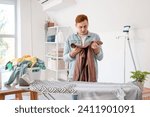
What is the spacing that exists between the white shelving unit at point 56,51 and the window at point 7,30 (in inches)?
28.1

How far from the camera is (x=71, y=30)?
4.48m

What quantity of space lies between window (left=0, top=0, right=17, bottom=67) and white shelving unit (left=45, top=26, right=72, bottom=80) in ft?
2.34

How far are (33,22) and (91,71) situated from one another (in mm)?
3040

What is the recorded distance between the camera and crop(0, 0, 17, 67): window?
4.67 m

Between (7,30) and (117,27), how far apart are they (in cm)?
244

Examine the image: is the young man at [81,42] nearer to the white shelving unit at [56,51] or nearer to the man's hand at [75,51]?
the man's hand at [75,51]

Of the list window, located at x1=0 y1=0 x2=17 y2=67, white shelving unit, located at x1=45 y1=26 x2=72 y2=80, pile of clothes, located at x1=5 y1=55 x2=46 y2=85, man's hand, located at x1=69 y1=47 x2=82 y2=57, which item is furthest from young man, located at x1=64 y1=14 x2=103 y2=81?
window, located at x1=0 y1=0 x2=17 y2=67

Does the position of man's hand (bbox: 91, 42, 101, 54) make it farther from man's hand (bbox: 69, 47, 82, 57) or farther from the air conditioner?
the air conditioner

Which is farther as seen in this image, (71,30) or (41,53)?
(41,53)

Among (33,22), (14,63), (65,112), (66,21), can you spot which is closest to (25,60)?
(14,63)

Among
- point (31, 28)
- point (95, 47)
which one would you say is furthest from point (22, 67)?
point (31, 28)

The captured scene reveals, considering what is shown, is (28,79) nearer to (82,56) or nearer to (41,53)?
(82,56)

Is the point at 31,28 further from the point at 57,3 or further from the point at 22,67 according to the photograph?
the point at 22,67

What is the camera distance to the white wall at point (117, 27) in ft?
9.67
